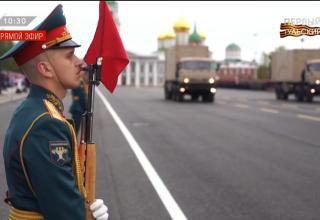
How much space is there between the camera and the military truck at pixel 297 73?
36.8 meters

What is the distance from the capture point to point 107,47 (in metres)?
2.65

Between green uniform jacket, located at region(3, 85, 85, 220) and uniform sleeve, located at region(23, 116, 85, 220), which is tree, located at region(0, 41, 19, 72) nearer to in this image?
green uniform jacket, located at region(3, 85, 85, 220)

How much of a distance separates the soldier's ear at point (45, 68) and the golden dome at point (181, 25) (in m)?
108

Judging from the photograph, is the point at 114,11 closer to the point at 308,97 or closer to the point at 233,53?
the point at 308,97

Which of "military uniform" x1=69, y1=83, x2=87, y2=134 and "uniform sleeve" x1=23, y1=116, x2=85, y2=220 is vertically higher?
"uniform sleeve" x1=23, y1=116, x2=85, y2=220

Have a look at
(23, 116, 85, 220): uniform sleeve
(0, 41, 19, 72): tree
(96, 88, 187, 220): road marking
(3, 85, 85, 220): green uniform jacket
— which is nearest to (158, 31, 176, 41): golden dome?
(96, 88, 187, 220): road marking

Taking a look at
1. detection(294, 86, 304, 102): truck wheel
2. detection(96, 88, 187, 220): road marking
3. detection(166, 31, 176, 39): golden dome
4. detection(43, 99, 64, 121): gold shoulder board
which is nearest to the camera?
detection(43, 99, 64, 121): gold shoulder board

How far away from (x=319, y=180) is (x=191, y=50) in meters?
29.6

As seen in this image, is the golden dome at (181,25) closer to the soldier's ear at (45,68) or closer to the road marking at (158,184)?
the road marking at (158,184)

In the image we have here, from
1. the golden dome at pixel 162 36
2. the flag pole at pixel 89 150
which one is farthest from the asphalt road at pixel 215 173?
the golden dome at pixel 162 36

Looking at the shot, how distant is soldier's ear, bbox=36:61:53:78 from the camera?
2.42 metres

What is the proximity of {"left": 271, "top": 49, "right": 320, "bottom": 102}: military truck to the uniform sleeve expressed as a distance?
33098mm

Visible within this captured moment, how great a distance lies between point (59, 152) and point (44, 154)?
6 cm

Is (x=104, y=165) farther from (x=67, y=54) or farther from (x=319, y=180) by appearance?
(x=67, y=54)
